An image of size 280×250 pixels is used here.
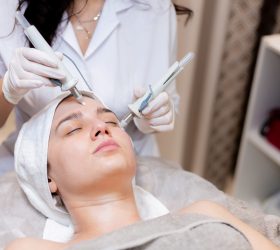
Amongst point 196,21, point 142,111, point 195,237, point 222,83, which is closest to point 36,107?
point 142,111

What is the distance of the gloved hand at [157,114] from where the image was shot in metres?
1.23

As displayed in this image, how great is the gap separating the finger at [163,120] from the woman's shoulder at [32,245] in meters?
0.45

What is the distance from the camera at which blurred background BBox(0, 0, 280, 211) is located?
1.87 meters

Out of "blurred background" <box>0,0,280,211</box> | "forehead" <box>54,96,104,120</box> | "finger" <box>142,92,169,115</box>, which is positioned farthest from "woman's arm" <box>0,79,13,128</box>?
"blurred background" <box>0,0,280,211</box>

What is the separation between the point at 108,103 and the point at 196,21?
0.70 meters

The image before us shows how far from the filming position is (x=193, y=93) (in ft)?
6.96

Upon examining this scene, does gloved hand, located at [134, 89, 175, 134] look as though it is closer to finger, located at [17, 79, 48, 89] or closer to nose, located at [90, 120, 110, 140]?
nose, located at [90, 120, 110, 140]

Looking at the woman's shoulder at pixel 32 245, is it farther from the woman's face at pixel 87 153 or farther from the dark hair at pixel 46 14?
the dark hair at pixel 46 14

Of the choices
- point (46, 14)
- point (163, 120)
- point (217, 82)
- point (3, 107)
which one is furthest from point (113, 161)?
point (217, 82)

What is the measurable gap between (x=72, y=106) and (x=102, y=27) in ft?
1.04

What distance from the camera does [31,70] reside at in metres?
1.09

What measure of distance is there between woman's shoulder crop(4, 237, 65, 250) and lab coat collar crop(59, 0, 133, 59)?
1.81 feet

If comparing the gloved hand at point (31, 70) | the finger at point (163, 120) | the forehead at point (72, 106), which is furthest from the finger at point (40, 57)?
the finger at point (163, 120)

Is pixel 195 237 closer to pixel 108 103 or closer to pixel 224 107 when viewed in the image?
pixel 108 103
